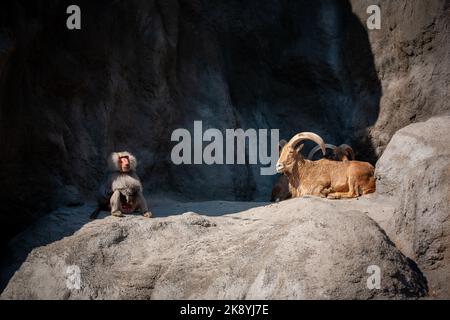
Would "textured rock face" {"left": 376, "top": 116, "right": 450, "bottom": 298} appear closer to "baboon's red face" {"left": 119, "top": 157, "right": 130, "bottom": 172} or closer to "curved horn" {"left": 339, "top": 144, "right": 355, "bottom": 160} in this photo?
"curved horn" {"left": 339, "top": 144, "right": 355, "bottom": 160}

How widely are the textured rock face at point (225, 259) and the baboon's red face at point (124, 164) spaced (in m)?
0.92

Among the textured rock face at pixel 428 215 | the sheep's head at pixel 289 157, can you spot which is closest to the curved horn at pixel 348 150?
the sheep's head at pixel 289 157

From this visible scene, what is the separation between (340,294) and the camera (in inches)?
381

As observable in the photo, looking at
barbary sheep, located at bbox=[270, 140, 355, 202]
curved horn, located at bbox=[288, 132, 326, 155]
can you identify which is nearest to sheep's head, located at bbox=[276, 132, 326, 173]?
curved horn, located at bbox=[288, 132, 326, 155]

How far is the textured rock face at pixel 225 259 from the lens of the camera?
32.3 ft

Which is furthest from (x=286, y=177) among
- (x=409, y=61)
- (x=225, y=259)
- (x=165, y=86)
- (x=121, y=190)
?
(x=225, y=259)

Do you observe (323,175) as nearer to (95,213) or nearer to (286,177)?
(286,177)

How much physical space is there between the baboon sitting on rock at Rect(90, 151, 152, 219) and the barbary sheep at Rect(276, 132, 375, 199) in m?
2.73

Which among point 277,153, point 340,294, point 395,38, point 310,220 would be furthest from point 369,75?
point 340,294

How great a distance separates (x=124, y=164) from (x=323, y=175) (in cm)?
341

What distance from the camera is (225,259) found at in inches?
419

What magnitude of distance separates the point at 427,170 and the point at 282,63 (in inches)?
218

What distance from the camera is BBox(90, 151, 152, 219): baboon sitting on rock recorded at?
→ 39.6 ft

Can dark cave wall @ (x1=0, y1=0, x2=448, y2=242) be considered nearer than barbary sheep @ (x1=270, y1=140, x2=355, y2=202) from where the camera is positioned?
Yes
